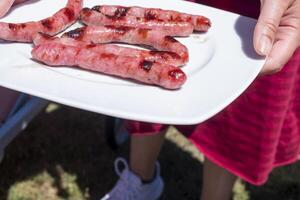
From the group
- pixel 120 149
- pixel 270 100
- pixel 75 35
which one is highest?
pixel 75 35

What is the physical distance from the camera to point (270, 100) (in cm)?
179

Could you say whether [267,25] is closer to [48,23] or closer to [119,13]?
[119,13]

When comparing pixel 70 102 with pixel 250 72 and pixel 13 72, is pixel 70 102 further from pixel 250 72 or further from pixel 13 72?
pixel 250 72

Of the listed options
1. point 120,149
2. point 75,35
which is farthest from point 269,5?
point 120,149

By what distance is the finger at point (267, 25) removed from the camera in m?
1.45

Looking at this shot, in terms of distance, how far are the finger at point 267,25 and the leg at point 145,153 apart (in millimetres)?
897

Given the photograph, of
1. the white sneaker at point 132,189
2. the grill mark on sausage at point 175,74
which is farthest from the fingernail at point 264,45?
the white sneaker at point 132,189

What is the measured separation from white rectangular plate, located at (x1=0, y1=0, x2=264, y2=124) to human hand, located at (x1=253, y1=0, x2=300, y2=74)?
0.06m

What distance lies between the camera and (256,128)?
1868 millimetres

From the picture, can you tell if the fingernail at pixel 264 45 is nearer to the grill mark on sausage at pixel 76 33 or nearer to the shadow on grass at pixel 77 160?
the grill mark on sausage at pixel 76 33

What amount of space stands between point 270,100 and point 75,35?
2.25ft

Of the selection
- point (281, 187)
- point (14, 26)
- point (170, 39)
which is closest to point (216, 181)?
point (281, 187)

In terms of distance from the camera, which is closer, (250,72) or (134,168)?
(250,72)

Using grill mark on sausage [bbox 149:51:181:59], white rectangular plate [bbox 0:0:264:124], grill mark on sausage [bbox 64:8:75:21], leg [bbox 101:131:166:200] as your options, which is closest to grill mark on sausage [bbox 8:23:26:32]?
white rectangular plate [bbox 0:0:264:124]
